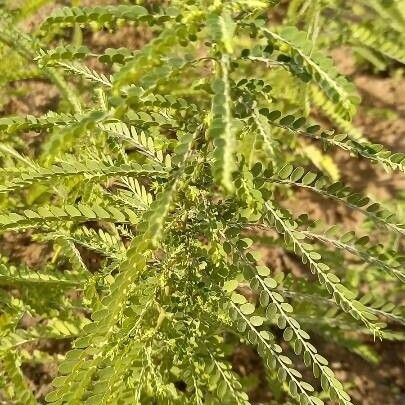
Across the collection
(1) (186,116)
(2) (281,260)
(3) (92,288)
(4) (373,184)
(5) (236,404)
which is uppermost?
(1) (186,116)

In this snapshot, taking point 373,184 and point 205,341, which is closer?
point 205,341

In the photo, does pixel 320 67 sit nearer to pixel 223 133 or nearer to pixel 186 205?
pixel 223 133

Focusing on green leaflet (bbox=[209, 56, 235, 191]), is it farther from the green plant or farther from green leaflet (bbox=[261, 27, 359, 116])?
green leaflet (bbox=[261, 27, 359, 116])

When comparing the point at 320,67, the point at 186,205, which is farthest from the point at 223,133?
the point at 186,205

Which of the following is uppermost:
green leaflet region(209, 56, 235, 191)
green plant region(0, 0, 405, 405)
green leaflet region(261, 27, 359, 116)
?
green leaflet region(261, 27, 359, 116)

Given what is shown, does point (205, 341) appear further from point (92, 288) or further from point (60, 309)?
point (60, 309)

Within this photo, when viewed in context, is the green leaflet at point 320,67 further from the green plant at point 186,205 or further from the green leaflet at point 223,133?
the green leaflet at point 223,133

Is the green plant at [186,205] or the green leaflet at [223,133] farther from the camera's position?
the green plant at [186,205]

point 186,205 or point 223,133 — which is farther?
point 186,205

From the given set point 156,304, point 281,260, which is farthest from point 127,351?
point 281,260

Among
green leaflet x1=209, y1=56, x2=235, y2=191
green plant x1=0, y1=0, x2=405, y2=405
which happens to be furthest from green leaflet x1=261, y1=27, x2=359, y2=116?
green leaflet x1=209, y1=56, x2=235, y2=191

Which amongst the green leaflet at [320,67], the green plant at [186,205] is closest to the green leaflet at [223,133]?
the green plant at [186,205]
